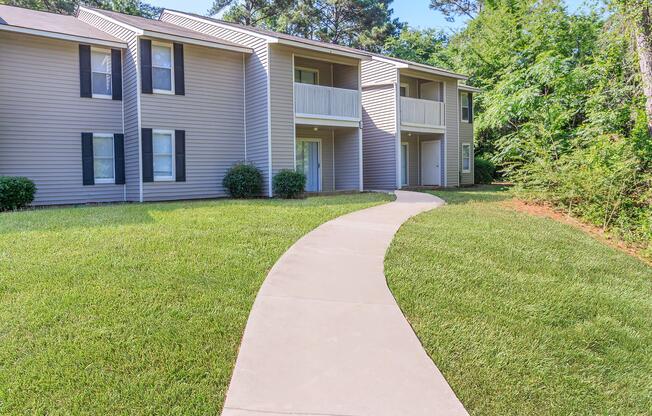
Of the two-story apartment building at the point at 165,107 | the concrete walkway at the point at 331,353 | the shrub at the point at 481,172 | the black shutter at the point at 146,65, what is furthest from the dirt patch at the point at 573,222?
the shrub at the point at 481,172

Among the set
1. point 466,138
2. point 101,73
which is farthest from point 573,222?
point 101,73

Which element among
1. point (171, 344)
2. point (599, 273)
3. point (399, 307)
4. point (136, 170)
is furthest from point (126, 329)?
point (136, 170)

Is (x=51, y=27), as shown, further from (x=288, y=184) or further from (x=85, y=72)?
(x=288, y=184)

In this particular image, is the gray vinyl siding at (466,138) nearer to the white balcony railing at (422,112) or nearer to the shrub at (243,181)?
the white balcony railing at (422,112)

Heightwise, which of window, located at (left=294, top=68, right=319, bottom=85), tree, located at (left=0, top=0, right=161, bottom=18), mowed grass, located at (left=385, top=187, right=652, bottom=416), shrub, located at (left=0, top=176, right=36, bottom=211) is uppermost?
tree, located at (left=0, top=0, right=161, bottom=18)

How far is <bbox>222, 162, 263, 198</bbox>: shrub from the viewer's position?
47.2ft

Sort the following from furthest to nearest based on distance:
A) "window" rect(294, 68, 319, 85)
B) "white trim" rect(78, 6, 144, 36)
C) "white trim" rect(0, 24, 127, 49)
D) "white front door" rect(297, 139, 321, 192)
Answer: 1. "white front door" rect(297, 139, 321, 192)
2. "window" rect(294, 68, 319, 85)
3. "white trim" rect(78, 6, 144, 36)
4. "white trim" rect(0, 24, 127, 49)

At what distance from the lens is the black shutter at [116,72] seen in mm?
13828

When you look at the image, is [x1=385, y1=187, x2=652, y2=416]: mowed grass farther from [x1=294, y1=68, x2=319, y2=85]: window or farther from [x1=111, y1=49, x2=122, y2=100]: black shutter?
[x1=294, y1=68, x2=319, y2=85]: window

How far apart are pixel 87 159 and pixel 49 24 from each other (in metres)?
4.33

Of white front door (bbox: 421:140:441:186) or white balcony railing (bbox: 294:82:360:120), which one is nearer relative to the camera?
white balcony railing (bbox: 294:82:360:120)

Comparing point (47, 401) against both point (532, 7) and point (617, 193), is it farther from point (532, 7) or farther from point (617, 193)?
point (532, 7)

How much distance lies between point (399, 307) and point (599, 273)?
3.97 metres

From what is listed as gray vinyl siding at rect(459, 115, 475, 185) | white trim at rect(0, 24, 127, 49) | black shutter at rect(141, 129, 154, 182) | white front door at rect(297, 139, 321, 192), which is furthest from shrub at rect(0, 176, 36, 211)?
gray vinyl siding at rect(459, 115, 475, 185)
